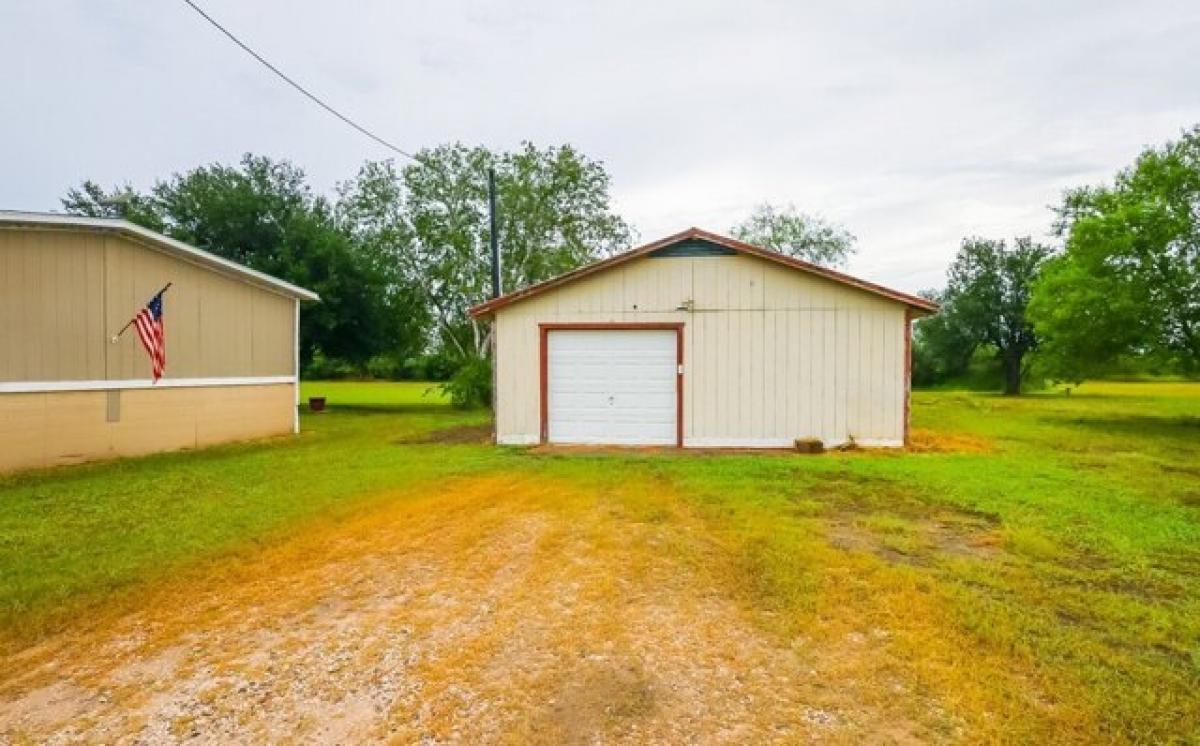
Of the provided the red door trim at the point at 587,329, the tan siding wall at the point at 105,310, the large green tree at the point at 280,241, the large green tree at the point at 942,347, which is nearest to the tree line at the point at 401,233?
the large green tree at the point at 280,241

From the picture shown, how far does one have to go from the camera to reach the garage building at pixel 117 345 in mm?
9836

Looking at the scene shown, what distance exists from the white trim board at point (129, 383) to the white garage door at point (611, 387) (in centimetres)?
624

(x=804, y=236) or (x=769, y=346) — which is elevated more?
(x=804, y=236)

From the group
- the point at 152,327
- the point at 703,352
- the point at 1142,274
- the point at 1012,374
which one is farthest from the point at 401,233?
the point at 1012,374

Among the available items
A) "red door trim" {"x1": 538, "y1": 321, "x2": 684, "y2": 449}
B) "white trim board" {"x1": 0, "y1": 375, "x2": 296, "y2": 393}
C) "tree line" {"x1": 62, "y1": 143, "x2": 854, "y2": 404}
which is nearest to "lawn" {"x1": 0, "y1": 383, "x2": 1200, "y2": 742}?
"red door trim" {"x1": 538, "y1": 321, "x2": 684, "y2": 449}

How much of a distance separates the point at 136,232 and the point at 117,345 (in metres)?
1.87

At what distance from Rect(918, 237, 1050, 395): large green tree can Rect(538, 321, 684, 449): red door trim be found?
27141 mm

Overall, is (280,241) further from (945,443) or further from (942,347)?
(942,347)

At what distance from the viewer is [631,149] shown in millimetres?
20359

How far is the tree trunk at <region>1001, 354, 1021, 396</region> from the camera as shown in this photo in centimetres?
3375

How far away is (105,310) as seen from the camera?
10805mm

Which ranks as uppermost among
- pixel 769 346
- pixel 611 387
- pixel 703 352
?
pixel 769 346

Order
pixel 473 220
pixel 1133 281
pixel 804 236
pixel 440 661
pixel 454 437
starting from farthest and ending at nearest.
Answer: pixel 804 236 < pixel 473 220 < pixel 1133 281 < pixel 454 437 < pixel 440 661

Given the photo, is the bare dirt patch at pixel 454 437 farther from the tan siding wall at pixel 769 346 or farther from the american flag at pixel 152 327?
the american flag at pixel 152 327
